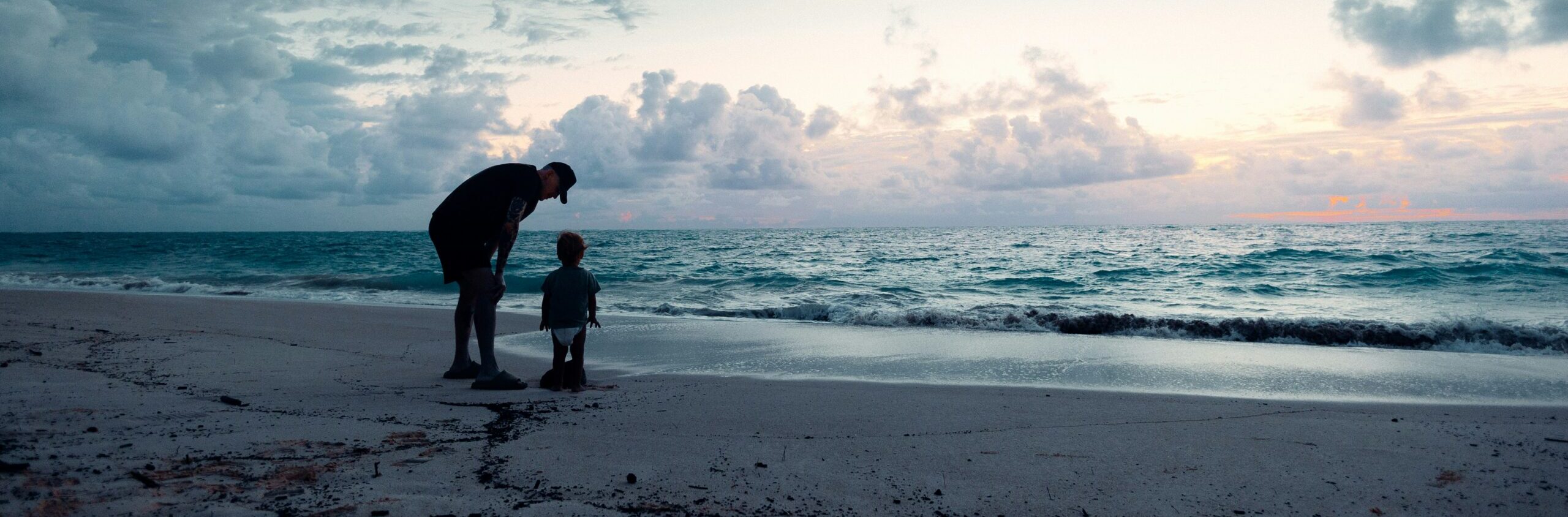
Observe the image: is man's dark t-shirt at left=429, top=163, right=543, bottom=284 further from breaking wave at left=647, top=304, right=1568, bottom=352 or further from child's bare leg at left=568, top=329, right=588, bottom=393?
breaking wave at left=647, top=304, right=1568, bottom=352

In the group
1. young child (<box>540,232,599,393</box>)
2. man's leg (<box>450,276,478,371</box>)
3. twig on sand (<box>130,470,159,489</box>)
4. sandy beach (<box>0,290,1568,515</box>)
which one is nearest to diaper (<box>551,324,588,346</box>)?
young child (<box>540,232,599,393</box>)

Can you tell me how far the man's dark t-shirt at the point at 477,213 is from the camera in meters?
4.88

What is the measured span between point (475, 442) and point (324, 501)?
89cm

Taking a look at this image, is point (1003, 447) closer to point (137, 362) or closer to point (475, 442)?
point (475, 442)

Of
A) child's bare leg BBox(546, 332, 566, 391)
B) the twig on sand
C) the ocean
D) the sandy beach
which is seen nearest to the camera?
the twig on sand

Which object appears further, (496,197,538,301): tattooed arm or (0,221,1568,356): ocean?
(0,221,1568,356): ocean

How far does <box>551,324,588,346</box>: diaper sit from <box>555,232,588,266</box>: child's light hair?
428 mm

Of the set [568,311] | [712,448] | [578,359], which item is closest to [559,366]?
[578,359]

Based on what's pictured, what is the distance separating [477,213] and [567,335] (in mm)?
991

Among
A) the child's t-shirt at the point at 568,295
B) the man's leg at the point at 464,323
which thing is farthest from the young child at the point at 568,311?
the man's leg at the point at 464,323

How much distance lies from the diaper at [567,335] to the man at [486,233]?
14.4 inches

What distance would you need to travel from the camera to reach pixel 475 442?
332 centimetres

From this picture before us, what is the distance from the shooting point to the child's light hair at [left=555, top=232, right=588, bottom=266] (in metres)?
4.86

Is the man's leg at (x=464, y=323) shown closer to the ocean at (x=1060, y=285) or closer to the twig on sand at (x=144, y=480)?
the twig on sand at (x=144, y=480)
